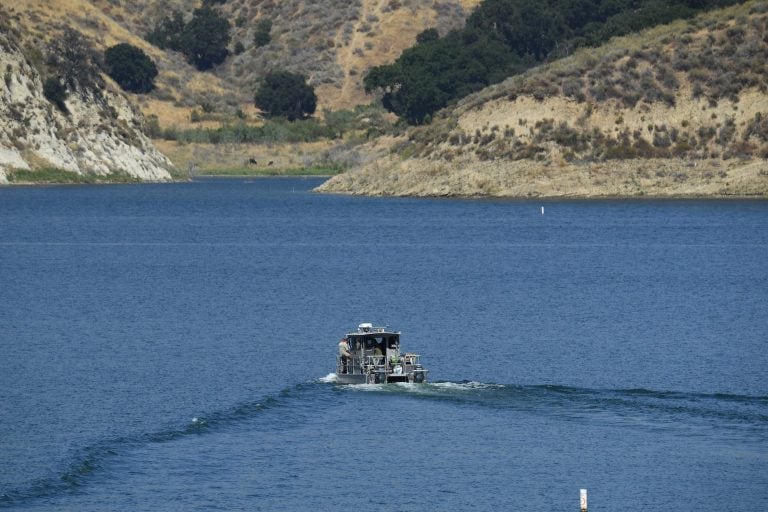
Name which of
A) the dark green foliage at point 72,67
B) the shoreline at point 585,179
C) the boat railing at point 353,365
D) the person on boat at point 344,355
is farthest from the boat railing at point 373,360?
the dark green foliage at point 72,67

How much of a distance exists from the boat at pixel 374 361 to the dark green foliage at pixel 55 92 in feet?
436

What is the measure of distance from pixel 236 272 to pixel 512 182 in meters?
61.1

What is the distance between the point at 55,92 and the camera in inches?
7219

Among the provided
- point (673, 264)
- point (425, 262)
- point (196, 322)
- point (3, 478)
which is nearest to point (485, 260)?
point (425, 262)

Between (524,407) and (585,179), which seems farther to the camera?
(585,179)

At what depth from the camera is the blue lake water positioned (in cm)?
4356

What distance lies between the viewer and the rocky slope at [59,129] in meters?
176

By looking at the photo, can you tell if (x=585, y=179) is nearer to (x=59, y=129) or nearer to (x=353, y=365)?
(x=59, y=129)

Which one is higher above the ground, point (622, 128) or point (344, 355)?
point (622, 128)

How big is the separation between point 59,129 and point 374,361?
132m

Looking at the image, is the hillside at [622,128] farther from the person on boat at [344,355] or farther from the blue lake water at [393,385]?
the person on boat at [344,355]

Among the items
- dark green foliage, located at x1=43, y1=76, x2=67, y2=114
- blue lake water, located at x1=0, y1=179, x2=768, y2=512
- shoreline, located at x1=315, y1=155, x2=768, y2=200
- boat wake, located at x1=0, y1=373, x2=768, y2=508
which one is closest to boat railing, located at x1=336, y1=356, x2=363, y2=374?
boat wake, located at x1=0, y1=373, x2=768, y2=508

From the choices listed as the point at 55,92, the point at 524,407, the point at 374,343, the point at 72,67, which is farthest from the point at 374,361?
the point at 72,67

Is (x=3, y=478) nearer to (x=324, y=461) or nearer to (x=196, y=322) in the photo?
(x=324, y=461)
